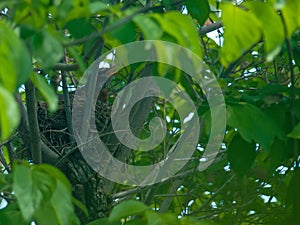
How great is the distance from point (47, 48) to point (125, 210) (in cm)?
44

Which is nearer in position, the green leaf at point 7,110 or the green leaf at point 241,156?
the green leaf at point 7,110

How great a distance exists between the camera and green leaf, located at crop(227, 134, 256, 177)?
2145 millimetres

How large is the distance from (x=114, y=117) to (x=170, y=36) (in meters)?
1.82

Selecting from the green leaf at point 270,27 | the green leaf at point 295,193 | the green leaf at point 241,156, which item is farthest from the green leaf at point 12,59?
the green leaf at point 295,193

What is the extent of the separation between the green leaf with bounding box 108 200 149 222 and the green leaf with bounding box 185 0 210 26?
108 cm

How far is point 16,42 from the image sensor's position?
1.31 meters

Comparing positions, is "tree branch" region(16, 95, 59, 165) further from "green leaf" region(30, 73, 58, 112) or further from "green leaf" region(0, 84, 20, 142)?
"green leaf" region(0, 84, 20, 142)

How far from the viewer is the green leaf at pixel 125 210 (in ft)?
5.28

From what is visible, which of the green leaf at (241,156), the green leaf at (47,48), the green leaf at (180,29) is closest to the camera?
the green leaf at (47,48)

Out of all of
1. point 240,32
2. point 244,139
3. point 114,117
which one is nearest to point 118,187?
point 114,117

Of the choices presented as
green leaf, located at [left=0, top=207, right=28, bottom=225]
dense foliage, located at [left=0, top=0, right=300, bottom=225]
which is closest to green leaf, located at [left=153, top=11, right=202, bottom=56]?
dense foliage, located at [left=0, top=0, right=300, bottom=225]

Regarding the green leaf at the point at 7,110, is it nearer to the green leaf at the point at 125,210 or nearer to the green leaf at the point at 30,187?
the green leaf at the point at 30,187

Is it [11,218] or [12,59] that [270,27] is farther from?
[11,218]

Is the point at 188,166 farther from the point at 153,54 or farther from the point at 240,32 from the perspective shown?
the point at 240,32
